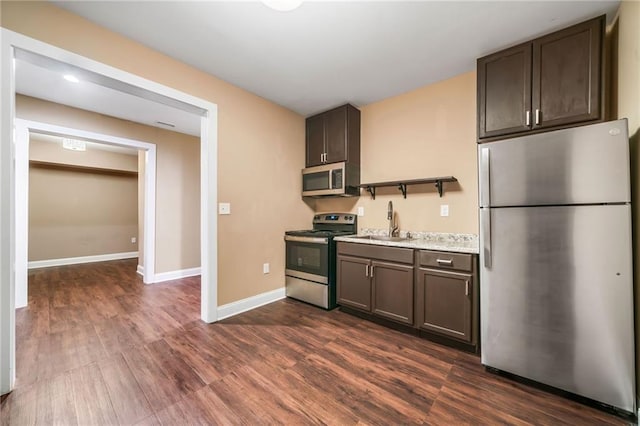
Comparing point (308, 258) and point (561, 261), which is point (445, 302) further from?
point (308, 258)

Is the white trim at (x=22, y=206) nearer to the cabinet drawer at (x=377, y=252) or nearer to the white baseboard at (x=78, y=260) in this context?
the white baseboard at (x=78, y=260)

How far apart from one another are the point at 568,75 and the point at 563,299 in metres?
1.57

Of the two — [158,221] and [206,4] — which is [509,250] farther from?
[158,221]

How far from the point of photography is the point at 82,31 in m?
1.83

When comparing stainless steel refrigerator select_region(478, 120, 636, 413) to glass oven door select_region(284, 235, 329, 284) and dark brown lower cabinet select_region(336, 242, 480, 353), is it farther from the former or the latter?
glass oven door select_region(284, 235, 329, 284)

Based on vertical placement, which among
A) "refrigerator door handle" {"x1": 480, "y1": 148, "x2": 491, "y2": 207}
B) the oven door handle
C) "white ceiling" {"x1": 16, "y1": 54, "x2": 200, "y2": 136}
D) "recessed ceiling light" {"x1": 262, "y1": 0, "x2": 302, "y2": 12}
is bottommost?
the oven door handle

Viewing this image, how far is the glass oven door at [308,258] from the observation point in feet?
9.66

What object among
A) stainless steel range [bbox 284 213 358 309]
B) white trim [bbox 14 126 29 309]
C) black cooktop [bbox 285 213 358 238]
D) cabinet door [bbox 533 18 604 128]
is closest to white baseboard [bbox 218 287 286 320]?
stainless steel range [bbox 284 213 358 309]

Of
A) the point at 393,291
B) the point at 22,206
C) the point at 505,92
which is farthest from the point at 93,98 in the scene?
the point at 505,92

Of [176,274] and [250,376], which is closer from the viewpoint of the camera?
[250,376]

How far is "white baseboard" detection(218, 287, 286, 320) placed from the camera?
2.70 meters

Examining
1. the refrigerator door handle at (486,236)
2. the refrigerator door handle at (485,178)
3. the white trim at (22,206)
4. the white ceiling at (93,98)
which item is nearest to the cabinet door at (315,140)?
the white ceiling at (93,98)

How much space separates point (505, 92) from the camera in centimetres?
203

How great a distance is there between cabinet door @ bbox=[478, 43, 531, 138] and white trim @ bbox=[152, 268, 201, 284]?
478 cm
